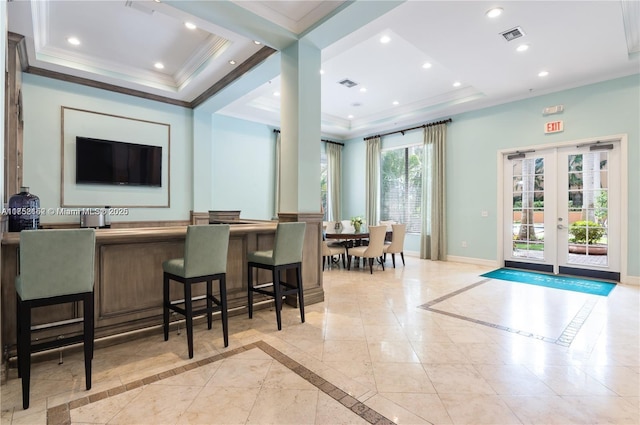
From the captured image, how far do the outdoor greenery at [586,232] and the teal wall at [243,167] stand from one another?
5866mm

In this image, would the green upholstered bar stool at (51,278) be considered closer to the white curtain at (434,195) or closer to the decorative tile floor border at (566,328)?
the decorative tile floor border at (566,328)

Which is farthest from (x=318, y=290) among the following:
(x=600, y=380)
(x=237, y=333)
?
(x=600, y=380)

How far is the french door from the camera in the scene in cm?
499

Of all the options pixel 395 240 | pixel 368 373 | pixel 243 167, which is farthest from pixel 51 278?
pixel 243 167

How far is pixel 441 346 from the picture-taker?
8.47ft

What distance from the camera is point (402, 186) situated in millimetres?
7914

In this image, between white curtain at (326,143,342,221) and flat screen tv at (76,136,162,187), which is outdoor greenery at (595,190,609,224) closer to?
white curtain at (326,143,342,221)

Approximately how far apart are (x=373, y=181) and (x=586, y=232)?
4423 mm

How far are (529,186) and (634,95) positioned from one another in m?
1.86

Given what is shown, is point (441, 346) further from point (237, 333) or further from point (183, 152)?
point (183, 152)

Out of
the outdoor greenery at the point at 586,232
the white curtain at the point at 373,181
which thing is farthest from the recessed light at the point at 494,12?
the white curtain at the point at 373,181

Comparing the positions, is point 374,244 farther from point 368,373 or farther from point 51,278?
point 51,278

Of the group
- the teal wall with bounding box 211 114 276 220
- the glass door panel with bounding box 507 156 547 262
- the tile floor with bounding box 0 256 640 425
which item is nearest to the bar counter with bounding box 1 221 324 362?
the tile floor with bounding box 0 256 640 425

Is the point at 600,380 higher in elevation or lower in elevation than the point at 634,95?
lower
